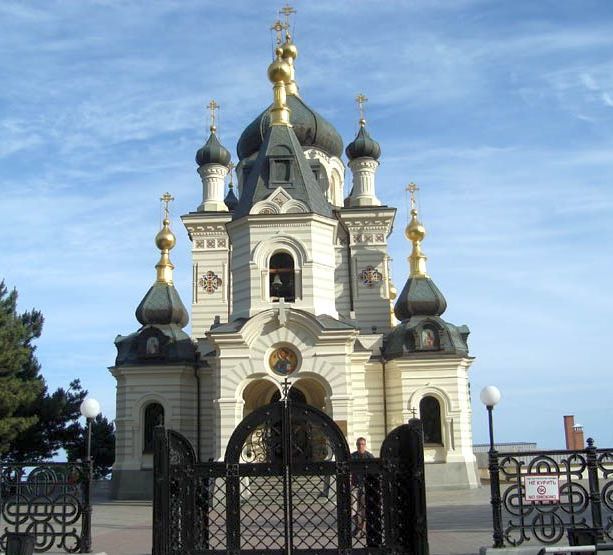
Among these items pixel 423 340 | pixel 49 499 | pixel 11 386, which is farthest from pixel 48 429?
pixel 49 499

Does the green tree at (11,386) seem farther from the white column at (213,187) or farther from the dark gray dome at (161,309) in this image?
the white column at (213,187)

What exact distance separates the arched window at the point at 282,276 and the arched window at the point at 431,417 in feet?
21.7

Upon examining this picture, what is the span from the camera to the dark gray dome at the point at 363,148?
34.7 meters

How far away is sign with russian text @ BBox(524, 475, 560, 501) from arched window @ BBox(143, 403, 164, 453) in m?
18.9

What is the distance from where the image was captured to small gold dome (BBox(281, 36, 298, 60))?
3869 cm

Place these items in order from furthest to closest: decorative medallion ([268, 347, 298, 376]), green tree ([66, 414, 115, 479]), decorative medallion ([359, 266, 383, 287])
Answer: green tree ([66, 414, 115, 479]), decorative medallion ([359, 266, 383, 287]), decorative medallion ([268, 347, 298, 376])

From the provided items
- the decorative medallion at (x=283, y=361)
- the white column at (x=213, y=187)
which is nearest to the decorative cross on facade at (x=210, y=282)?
the white column at (x=213, y=187)

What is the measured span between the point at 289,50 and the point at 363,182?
30.0 ft

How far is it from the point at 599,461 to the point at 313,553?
4356 mm

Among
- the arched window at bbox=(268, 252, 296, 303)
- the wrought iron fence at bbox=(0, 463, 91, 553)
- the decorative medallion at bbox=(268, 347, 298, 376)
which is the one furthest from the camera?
the arched window at bbox=(268, 252, 296, 303)

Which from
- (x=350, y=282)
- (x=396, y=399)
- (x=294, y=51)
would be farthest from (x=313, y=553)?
(x=294, y=51)

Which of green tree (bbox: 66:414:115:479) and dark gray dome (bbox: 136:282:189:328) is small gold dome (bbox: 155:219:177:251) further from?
green tree (bbox: 66:414:115:479)

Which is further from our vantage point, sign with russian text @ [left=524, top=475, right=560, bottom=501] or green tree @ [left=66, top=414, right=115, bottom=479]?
green tree @ [left=66, top=414, right=115, bottom=479]

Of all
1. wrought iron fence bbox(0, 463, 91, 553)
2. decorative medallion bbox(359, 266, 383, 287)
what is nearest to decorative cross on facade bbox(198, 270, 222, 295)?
decorative medallion bbox(359, 266, 383, 287)
